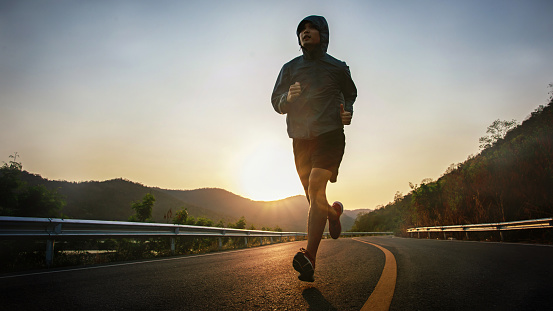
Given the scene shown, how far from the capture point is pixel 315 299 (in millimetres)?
1928

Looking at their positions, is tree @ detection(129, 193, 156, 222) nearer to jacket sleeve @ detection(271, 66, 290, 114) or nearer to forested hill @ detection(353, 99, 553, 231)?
forested hill @ detection(353, 99, 553, 231)

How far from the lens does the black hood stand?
320 centimetres

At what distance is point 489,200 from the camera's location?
11.9 meters

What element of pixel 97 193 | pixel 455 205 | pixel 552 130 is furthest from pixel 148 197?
pixel 97 193

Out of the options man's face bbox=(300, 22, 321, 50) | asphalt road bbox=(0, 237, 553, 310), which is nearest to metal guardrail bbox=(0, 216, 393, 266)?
asphalt road bbox=(0, 237, 553, 310)

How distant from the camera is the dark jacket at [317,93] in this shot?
310 cm

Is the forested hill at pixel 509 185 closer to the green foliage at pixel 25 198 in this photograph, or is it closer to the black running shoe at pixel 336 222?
the black running shoe at pixel 336 222

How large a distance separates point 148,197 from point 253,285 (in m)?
21.2

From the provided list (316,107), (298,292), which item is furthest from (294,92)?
(298,292)

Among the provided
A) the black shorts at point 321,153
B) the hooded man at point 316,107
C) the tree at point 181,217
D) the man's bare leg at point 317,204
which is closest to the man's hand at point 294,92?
the hooded man at point 316,107

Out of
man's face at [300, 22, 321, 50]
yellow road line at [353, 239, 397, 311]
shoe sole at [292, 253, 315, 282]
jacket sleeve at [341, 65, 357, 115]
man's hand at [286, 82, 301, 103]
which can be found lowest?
yellow road line at [353, 239, 397, 311]

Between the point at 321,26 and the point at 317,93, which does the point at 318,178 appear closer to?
the point at 317,93

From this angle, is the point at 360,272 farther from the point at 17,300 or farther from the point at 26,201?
the point at 26,201

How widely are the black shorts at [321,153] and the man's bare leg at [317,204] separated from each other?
0.09 metres
